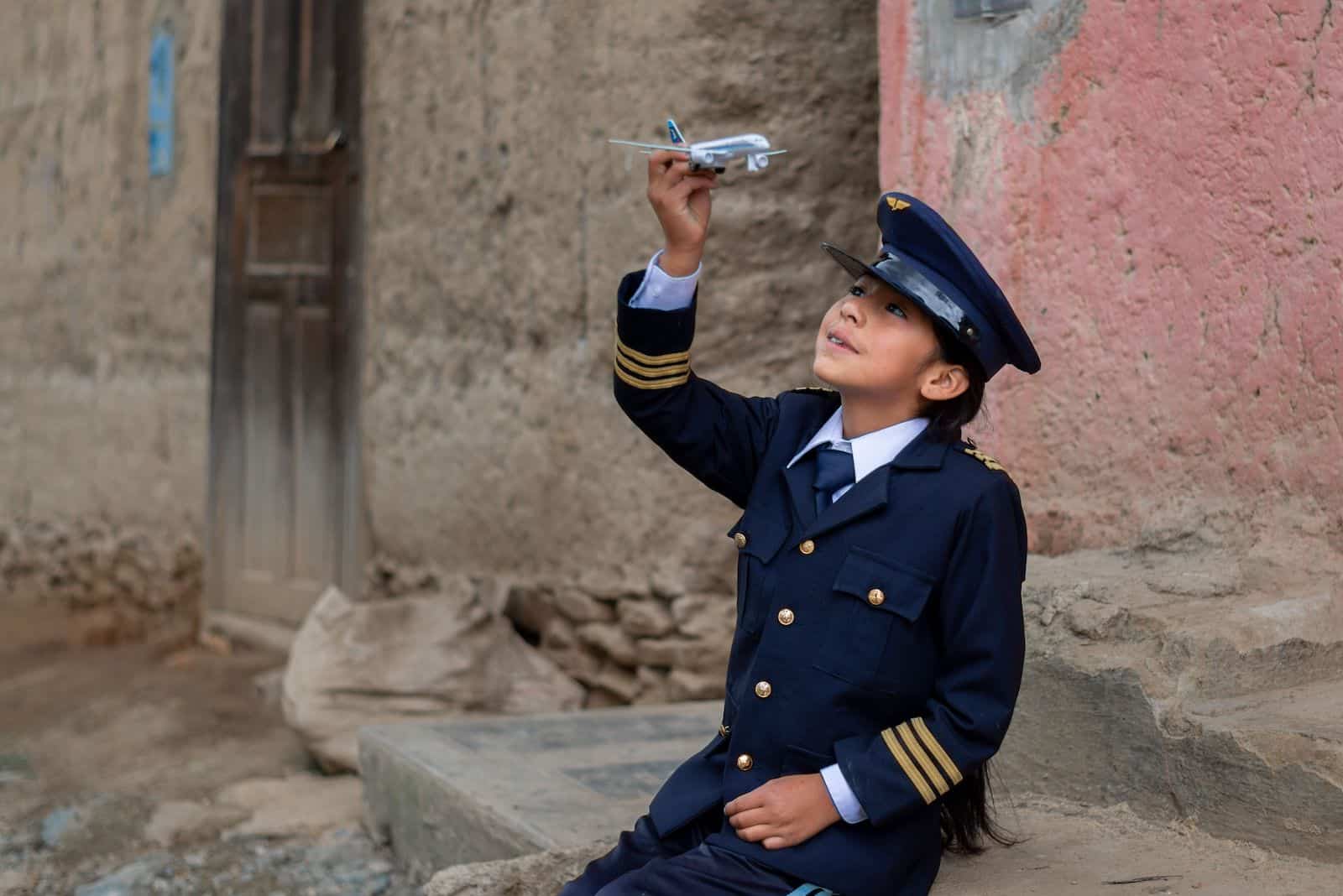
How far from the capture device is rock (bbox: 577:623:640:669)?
424cm

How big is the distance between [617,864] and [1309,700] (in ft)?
3.22

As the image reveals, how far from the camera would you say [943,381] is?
1.87 m

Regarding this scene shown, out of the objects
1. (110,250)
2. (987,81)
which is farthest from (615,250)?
(110,250)

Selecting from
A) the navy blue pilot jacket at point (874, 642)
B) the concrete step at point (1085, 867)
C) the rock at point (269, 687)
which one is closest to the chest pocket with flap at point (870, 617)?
the navy blue pilot jacket at point (874, 642)

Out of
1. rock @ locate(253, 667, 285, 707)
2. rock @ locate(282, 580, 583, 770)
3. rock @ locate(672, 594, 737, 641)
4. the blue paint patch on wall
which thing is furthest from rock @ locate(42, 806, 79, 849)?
the blue paint patch on wall

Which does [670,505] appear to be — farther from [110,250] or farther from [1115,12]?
[110,250]

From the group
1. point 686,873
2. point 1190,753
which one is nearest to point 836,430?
point 686,873

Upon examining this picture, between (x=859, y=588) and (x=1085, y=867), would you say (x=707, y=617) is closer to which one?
(x=1085, y=867)

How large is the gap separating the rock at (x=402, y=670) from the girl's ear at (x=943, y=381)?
2.56m

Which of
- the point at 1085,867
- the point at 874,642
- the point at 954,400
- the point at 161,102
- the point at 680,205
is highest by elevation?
the point at 161,102

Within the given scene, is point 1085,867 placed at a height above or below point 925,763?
below

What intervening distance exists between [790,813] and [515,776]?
1.42m

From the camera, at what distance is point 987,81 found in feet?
9.37

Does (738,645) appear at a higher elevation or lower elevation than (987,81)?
lower
